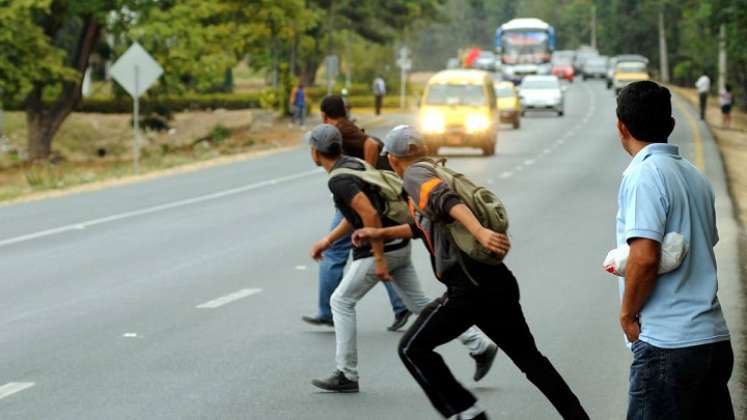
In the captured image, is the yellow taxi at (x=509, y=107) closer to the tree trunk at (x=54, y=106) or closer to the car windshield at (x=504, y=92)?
the car windshield at (x=504, y=92)

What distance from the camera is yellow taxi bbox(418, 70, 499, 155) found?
3725cm

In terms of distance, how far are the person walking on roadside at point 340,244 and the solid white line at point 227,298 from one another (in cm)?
152

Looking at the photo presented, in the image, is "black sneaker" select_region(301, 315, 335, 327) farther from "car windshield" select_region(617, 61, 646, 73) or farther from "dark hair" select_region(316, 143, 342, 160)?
"car windshield" select_region(617, 61, 646, 73)

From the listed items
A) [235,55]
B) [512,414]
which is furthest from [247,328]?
[235,55]

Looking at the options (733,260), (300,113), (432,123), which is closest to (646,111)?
(733,260)

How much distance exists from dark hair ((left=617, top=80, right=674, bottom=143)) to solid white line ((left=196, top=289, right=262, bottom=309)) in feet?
27.0

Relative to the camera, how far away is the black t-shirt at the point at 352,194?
9.28 m

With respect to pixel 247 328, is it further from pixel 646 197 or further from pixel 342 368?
pixel 646 197

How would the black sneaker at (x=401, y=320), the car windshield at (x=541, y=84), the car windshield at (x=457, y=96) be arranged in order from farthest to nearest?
1. the car windshield at (x=541, y=84)
2. the car windshield at (x=457, y=96)
3. the black sneaker at (x=401, y=320)

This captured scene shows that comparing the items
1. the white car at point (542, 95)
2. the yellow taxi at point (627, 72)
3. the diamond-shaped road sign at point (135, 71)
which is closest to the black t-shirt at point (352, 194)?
the diamond-shaped road sign at point (135, 71)

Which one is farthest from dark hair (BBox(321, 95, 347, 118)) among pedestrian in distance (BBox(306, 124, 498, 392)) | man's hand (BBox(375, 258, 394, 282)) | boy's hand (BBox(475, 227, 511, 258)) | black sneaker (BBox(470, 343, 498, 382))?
boy's hand (BBox(475, 227, 511, 258))

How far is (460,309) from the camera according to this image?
7.55m

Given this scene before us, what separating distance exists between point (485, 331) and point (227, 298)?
663 cm

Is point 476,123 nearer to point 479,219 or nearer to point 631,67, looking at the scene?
point 479,219
